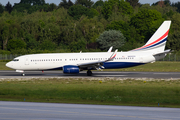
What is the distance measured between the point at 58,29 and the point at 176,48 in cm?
4581

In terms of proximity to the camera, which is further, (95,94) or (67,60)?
(67,60)

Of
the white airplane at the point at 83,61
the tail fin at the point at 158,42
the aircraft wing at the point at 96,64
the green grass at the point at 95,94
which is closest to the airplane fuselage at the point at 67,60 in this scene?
the white airplane at the point at 83,61

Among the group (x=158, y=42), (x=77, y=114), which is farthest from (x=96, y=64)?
(x=77, y=114)

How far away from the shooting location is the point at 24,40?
110 m

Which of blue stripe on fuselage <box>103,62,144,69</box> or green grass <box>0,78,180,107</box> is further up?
blue stripe on fuselage <box>103,62,144,69</box>

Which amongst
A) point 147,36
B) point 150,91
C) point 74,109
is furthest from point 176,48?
point 74,109

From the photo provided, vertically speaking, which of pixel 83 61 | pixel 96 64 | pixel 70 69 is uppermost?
pixel 83 61

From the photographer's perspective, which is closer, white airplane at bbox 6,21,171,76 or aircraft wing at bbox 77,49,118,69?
aircraft wing at bbox 77,49,118,69

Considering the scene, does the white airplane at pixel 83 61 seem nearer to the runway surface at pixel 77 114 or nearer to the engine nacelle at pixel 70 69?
the engine nacelle at pixel 70 69

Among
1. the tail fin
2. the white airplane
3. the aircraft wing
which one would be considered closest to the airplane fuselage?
the white airplane

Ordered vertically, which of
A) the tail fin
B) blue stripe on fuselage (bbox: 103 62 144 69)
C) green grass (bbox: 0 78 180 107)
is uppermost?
the tail fin

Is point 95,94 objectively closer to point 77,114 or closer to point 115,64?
point 77,114

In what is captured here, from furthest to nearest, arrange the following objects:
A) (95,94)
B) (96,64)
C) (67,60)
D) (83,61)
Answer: (83,61) < (67,60) < (96,64) < (95,94)

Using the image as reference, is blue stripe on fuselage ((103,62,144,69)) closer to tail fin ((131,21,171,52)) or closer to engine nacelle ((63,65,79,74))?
tail fin ((131,21,171,52))
